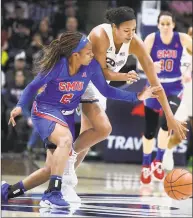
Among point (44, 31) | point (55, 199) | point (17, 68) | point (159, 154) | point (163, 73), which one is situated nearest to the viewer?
point (55, 199)

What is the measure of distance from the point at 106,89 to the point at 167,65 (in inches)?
68.6

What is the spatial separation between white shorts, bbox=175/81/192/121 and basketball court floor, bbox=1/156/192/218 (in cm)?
86

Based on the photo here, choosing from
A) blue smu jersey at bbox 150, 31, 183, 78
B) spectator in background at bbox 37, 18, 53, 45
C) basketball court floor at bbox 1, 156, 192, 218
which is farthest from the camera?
spectator in background at bbox 37, 18, 53, 45

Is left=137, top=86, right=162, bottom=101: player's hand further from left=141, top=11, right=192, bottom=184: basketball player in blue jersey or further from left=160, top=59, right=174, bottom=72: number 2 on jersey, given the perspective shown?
left=160, top=59, right=174, bottom=72: number 2 on jersey

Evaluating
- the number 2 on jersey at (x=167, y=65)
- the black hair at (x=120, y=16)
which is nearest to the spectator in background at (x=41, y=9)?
the number 2 on jersey at (x=167, y=65)

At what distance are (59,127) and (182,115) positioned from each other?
10.1ft

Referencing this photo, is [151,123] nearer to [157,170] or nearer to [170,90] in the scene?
[157,170]

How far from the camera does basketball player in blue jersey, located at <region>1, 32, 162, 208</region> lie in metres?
5.46

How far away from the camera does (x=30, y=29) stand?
1099cm

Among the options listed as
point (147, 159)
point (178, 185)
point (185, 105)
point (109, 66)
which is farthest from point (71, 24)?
point (109, 66)

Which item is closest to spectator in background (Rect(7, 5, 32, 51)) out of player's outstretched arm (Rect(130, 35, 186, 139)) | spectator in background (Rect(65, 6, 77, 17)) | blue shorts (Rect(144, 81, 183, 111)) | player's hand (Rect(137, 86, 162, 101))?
spectator in background (Rect(65, 6, 77, 17))

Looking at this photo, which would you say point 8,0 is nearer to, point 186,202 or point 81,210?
point 186,202

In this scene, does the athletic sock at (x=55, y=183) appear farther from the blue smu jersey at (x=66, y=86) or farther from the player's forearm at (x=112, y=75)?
the player's forearm at (x=112, y=75)

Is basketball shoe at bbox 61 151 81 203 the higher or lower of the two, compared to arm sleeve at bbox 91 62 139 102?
lower
